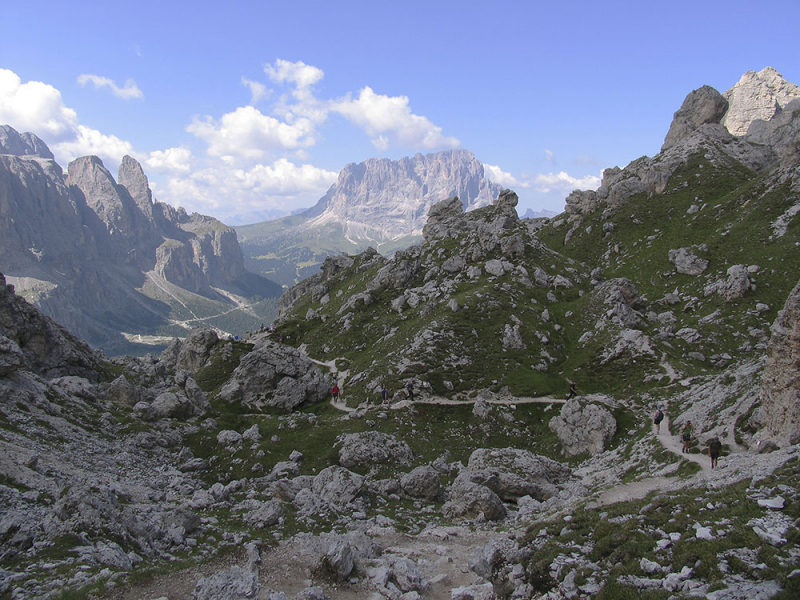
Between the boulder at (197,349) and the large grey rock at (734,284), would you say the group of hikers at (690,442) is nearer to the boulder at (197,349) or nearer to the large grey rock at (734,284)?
the large grey rock at (734,284)

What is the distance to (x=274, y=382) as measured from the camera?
71.0m

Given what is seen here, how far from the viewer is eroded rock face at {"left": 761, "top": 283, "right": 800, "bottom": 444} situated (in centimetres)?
2802

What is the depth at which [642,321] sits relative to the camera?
78562 mm

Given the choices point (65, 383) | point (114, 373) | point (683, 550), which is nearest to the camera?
point (683, 550)

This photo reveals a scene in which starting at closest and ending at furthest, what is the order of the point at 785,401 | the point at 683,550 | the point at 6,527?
the point at 683,550
the point at 6,527
the point at 785,401

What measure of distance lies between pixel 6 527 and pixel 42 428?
19.9 meters

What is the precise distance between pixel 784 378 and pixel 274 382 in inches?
2560

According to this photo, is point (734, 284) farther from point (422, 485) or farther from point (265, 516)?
point (265, 516)

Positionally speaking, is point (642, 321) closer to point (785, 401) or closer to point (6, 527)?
point (785, 401)

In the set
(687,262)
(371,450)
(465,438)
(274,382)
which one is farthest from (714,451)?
(687,262)

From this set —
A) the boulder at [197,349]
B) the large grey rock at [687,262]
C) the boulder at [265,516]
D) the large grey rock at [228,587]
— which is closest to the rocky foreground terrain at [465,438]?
the large grey rock at [228,587]

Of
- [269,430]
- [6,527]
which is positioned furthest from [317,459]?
[6,527]

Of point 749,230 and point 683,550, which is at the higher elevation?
point 749,230

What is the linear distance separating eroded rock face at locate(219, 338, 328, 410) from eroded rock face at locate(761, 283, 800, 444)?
59.8m
